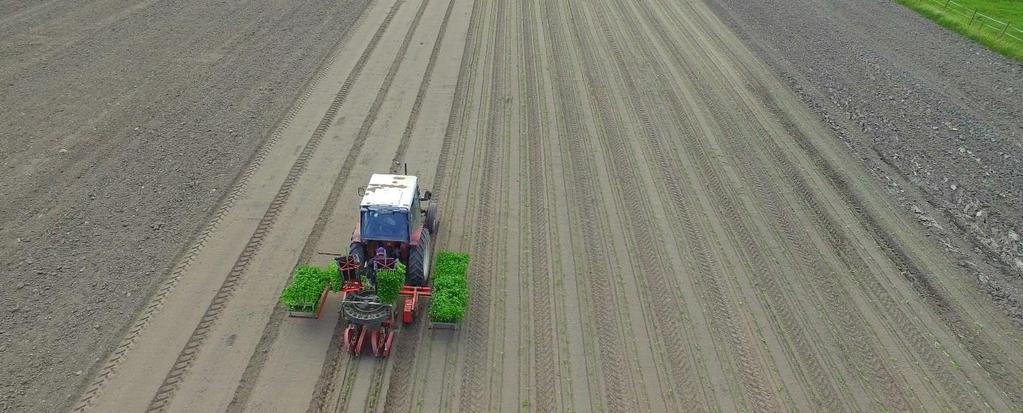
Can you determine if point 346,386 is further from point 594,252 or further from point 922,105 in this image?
point 922,105

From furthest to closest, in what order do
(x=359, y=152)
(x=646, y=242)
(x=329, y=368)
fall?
(x=359, y=152) → (x=646, y=242) → (x=329, y=368)

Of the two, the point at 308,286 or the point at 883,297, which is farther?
the point at 883,297

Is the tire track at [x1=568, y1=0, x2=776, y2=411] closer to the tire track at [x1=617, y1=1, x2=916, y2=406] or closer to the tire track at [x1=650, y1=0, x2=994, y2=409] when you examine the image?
the tire track at [x1=617, y1=1, x2=916, y2=406]

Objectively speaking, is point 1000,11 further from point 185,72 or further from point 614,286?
point 185,72

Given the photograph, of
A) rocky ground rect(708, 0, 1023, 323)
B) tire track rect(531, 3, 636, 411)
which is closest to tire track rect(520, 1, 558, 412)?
tire track rect(531, 3, 636, 411)

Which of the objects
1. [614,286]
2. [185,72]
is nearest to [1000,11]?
[614,286]

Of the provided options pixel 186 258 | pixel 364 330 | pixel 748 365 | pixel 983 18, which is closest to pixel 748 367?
pixel 748 365

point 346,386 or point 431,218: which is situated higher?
point 431,218
